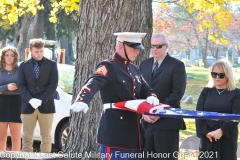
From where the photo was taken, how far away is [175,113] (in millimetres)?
5219

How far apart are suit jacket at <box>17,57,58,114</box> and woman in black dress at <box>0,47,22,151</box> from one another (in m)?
0.41

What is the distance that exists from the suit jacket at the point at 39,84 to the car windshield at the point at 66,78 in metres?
1.88

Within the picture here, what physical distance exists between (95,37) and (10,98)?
196 centimetres

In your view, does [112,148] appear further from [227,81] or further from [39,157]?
[227,81]

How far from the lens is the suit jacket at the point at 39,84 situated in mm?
8070

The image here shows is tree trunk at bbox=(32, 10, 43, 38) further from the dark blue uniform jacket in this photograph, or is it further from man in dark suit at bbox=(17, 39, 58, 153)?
the dark blue uniform jacket

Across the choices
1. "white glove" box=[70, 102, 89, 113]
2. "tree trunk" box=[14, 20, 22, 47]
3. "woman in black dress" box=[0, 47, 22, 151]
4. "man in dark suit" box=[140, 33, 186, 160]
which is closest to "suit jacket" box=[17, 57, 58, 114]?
"woman in black dress" box=[0, 47, 22, 151]

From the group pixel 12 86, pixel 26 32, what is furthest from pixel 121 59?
pixel 26 32

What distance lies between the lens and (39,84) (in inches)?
321

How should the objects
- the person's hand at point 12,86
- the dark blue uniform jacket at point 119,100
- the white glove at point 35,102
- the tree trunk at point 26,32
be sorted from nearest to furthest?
the dark blue uniform jacket at point 119,100
the white glove at point 35,102
the person's hand at point 12,86
the tree trunk at point 26,32

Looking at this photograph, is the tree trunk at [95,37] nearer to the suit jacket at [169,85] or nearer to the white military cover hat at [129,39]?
the suit jacket at [169,85]

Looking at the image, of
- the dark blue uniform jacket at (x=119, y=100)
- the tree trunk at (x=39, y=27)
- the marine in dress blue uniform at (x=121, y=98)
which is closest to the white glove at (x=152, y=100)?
the marine in dress blue uniform at (x=121, y=98)

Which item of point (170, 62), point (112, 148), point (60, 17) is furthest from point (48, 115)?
point (60, 17)

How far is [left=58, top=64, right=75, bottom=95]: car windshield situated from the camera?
10180mm
